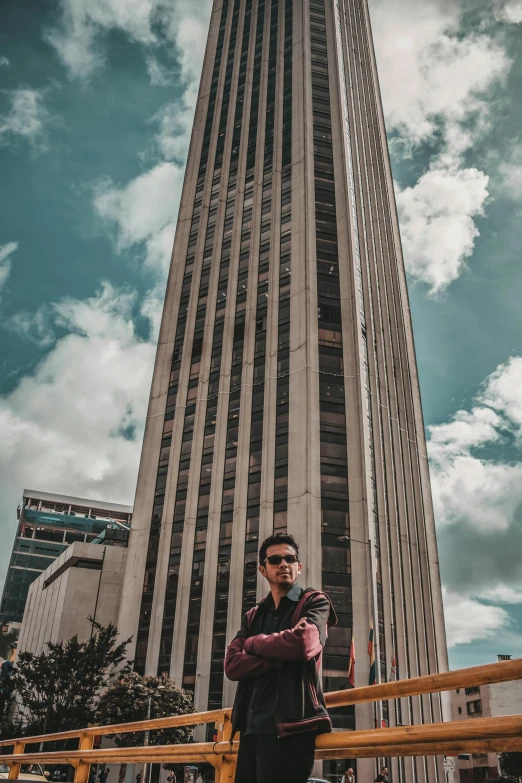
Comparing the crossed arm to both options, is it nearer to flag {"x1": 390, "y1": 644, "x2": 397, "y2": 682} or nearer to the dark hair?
the dark hair

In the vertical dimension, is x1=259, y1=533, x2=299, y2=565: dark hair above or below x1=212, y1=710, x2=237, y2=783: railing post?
above

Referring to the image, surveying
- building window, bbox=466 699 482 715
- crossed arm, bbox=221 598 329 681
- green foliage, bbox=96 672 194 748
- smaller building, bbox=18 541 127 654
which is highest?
smaller building, bbox=18 541 127 654

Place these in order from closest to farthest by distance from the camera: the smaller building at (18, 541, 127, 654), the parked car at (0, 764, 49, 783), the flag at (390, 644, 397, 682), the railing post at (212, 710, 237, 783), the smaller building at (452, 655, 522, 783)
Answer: the railing post at (212, 710, 237, 783), the parked car at (0, 764, 49, 783), the flag at (390, 644, 397, 682), the smaller building at (18, 541, 127, 654), the smaller building at (452, 655, 522, 783)

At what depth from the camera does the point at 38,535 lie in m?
108

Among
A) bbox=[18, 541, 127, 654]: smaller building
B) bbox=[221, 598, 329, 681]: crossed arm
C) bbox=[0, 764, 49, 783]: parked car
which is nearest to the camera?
bbox=[221, 598, 329, 681]: crossed arm

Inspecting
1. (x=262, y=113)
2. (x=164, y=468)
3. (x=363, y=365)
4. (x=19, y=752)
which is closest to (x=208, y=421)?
(x=164, y=468)

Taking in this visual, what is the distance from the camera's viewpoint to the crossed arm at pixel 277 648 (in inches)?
115

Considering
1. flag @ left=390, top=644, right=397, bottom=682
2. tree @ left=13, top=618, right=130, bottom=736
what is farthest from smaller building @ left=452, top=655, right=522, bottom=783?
tree @ left=13, top=618, right=130, bottom=736

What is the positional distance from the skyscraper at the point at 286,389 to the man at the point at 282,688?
34.6 metres

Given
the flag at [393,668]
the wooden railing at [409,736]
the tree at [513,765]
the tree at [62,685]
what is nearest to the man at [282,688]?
the wooden railing at [409,736]

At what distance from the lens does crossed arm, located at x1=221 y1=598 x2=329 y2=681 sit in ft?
9.58

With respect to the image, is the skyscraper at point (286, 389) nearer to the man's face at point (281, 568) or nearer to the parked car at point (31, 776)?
the parked car at point (31, 776)

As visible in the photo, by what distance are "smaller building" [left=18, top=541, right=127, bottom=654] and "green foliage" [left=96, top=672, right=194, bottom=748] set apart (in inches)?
647

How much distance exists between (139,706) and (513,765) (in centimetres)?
3474
